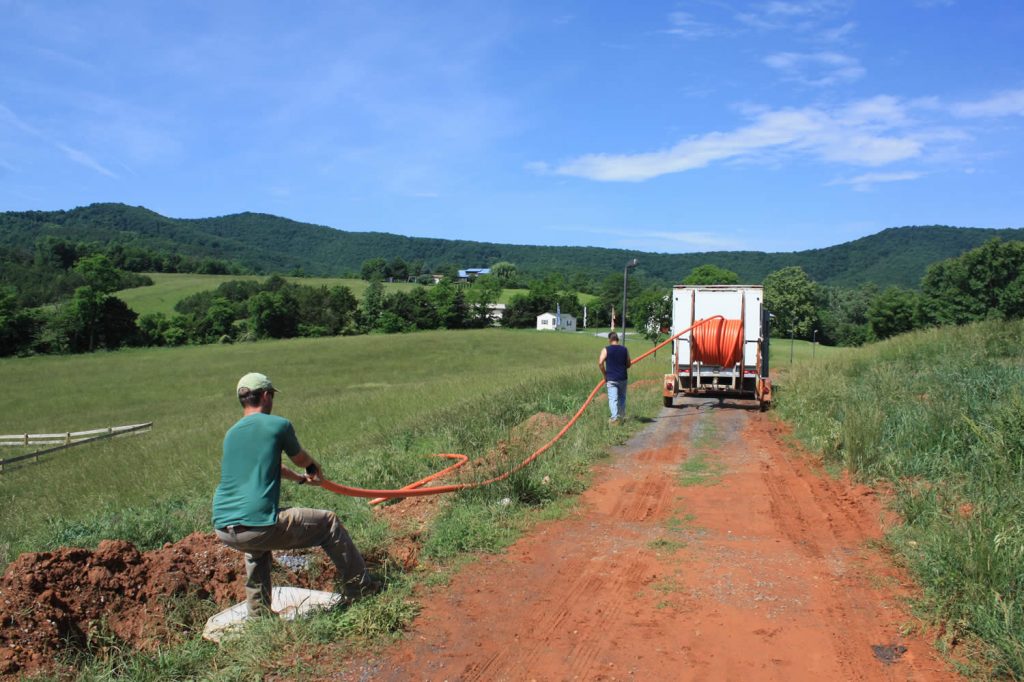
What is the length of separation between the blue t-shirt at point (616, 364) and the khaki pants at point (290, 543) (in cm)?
887

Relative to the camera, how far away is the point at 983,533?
5.09 meters

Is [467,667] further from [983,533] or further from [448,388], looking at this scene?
[448,388]

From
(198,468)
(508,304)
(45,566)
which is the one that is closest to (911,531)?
(45,566)

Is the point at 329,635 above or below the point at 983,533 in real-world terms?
below

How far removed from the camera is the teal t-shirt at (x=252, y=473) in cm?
506

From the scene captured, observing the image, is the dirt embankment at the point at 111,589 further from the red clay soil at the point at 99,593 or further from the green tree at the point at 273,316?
the green tree at the point at 273,316

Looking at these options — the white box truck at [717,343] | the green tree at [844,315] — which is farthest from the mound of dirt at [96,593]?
the green tree at [844,315]

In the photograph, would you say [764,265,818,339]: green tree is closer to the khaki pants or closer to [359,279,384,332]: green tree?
[359,279,384,332]: green tree

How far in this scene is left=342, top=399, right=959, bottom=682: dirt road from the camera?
4492 millimetres

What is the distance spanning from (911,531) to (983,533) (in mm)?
1353

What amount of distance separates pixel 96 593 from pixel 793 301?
107861 mm

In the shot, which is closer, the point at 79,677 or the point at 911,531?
the point at 79,677

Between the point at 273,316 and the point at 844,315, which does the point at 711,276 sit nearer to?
the point at 844,315

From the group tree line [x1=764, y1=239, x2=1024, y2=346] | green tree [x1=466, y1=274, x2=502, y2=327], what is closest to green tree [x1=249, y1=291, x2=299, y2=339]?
green tree [x1=466, y1=274, x2=502, y2=327]
